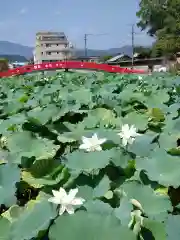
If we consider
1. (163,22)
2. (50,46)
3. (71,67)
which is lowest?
(71,67)

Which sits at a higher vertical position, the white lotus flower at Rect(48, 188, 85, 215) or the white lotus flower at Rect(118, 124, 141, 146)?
the white lotus flower at Rect(118, 124, 141, 146)

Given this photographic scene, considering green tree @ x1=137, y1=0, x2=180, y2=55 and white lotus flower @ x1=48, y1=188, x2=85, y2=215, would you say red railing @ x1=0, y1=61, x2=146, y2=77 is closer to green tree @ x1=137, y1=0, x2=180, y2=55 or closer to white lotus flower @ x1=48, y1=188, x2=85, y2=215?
white lotus flower @ x1=48, y1=188, x2=85, y2=215

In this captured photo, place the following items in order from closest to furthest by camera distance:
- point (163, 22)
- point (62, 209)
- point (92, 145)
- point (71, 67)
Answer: point (62, 209) < point (92, 145) < point (71, 67) < point (163, 22)

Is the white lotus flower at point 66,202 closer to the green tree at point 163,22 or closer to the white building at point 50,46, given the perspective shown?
the green tree at point 163,22

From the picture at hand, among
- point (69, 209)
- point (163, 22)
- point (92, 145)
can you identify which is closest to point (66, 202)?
point (69, 209)

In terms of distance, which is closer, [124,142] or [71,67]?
[124,142]

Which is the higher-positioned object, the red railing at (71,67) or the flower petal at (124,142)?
the flower petal at (124,142)

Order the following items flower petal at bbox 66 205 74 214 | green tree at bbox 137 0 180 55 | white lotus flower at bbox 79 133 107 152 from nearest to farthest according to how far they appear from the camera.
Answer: flower petal at bbox 66 205 74 214 < white lotus flower at bbox 79 133 107 152 < green tree at bbox 137 0 180 55

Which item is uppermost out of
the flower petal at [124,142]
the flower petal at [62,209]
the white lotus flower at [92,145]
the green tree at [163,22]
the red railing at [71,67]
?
the green tree at [163,22]

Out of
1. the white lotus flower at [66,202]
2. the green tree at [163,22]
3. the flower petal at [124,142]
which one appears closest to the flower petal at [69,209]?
the white lotus flower at [66,202]

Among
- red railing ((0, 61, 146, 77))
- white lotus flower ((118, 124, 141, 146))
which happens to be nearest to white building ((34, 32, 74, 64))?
red railing ((0, 61, 146, 77))

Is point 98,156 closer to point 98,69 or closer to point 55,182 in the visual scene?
point 55,182

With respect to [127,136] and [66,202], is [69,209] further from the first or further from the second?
[127,136]

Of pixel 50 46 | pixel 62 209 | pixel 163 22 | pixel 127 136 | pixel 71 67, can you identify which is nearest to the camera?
pixel 62 209
